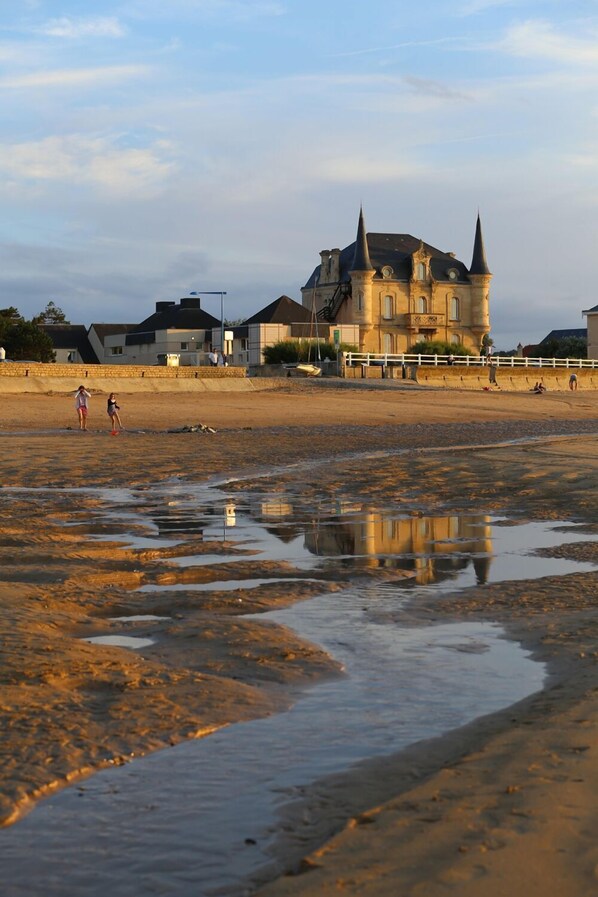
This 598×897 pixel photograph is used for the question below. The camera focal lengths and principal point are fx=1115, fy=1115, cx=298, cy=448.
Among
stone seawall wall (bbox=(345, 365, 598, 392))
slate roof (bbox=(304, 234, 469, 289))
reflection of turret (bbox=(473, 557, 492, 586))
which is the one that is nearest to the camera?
reflection of turret (bbox=(473, 557, 492, 586))

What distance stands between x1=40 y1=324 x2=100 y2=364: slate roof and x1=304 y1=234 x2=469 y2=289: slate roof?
24408 millimetres

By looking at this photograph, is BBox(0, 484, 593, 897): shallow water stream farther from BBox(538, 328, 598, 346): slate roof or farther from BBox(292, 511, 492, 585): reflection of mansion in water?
A: BBox(538, 328, 598, 346): slate roof

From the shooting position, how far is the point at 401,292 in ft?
315

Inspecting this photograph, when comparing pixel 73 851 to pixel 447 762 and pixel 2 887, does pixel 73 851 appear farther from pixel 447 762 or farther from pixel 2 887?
pixel 447 762

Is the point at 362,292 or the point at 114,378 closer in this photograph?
the point at 114,378

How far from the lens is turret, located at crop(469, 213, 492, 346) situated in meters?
98.3

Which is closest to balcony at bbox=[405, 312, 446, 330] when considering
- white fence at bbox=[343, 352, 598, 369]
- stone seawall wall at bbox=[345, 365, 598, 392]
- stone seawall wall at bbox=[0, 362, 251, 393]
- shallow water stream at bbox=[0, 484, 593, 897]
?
white fence at bbox=[343, 352, 598, 369]

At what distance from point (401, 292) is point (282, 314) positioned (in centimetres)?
1102

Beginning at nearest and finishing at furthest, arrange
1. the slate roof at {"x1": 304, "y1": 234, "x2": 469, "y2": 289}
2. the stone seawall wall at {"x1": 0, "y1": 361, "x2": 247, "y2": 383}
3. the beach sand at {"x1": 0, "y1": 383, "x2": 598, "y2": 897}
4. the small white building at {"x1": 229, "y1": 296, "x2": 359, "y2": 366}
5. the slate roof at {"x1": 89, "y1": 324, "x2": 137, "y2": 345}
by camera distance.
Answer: the beach sand at {"x1": 0, "y1": 383, "x2": 598, "y2": 897}
the stone seawall wall at {"x1": 0, "y1": 361, "x2": 247, "y2": 383}
the small white building at {"x1": 229, "y1": 296, "x2": 359, "y2": 366}
the slate roof at {"x1": 304, "y1": 234, "x2": 469, "y2": 289}
the slate roof at {"x1": 89, "y1": 324, "x2": 137, "y2": 345}

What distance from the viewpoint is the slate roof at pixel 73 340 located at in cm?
10912

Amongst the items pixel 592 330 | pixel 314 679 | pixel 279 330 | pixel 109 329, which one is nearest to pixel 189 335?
pixel 279 330

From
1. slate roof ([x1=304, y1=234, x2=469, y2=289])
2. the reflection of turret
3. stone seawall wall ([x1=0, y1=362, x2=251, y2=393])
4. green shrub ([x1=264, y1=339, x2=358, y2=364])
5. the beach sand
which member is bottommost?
the reflection of turret

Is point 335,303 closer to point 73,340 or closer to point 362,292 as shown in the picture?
point 362,292

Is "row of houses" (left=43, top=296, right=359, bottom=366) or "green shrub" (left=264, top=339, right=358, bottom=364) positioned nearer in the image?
"green shrub" (left=264, top=339, right=358, bottom=364)
